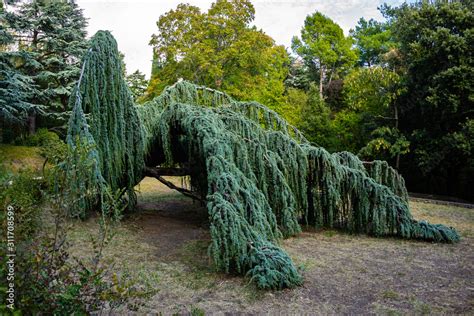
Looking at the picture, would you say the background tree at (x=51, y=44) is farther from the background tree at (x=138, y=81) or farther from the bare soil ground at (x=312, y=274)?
the bare soil ground at (x=312, y=274)

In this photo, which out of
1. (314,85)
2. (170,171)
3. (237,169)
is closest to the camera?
(237,169)

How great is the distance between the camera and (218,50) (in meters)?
15.8

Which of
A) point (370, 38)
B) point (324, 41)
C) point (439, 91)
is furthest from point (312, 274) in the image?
point (370, 38)

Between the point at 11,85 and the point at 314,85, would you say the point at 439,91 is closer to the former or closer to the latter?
the point at 314,85

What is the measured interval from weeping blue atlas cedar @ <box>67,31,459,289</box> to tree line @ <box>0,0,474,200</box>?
6.92m

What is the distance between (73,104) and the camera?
5281 millimetres

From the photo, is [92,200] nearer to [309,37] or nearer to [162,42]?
[162,42]

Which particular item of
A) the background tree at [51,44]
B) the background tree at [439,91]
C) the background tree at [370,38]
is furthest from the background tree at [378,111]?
the background tree at [51,44]

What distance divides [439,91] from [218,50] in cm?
911

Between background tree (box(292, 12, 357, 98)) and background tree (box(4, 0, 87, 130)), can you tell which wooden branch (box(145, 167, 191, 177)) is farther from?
background tree (box(292, 12, 357, 98))

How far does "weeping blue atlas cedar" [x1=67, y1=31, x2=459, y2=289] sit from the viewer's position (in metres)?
4.64

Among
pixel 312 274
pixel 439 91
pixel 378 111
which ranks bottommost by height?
pixel 312 274

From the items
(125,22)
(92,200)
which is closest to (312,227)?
(92,200)

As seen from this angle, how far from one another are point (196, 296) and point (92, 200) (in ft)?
9.73
